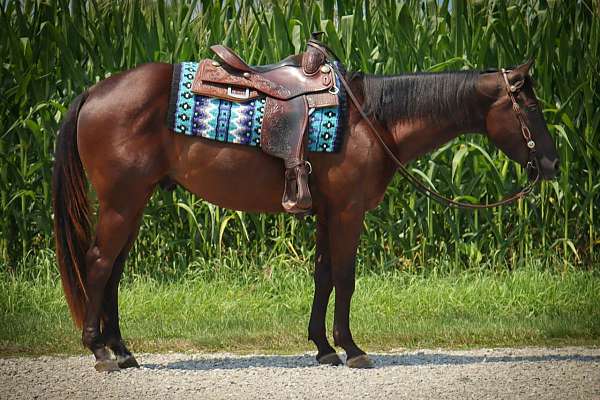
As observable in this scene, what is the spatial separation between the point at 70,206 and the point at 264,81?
1.39 m

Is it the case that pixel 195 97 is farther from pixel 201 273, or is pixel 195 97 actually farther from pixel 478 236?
pixel 478 236

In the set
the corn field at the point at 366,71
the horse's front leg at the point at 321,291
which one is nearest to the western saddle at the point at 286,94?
the horse's front leg at the point at 321,291

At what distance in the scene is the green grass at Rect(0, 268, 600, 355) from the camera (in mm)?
6852

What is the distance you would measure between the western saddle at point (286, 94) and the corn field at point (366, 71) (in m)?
2.45

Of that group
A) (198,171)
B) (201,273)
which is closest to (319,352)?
(198,171)

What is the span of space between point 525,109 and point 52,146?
4448 millimetres

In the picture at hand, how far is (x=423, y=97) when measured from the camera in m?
6.09

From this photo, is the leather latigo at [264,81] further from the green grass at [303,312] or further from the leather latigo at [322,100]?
the green grass at [303,312]

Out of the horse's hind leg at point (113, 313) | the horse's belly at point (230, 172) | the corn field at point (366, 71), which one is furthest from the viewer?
the corn field at point (366, 71)

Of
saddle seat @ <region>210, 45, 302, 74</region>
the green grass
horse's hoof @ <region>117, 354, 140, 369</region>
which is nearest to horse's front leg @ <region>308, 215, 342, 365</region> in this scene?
the green grass

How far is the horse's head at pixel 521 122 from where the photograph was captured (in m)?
5.94

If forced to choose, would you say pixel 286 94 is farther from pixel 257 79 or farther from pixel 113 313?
pixel 113 313

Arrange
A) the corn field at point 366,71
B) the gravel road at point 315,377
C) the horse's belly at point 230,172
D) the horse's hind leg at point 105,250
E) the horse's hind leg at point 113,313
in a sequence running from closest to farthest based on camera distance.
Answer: the gravel road at point 315,377 < the horse's hind leg at point 105,250 < the horse's belly at point 230,172 < the horse's hind leg at point 113,313 < the corn field at point 366,71

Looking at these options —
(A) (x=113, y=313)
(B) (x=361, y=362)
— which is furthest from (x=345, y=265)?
(A) (x=113, y=313)
